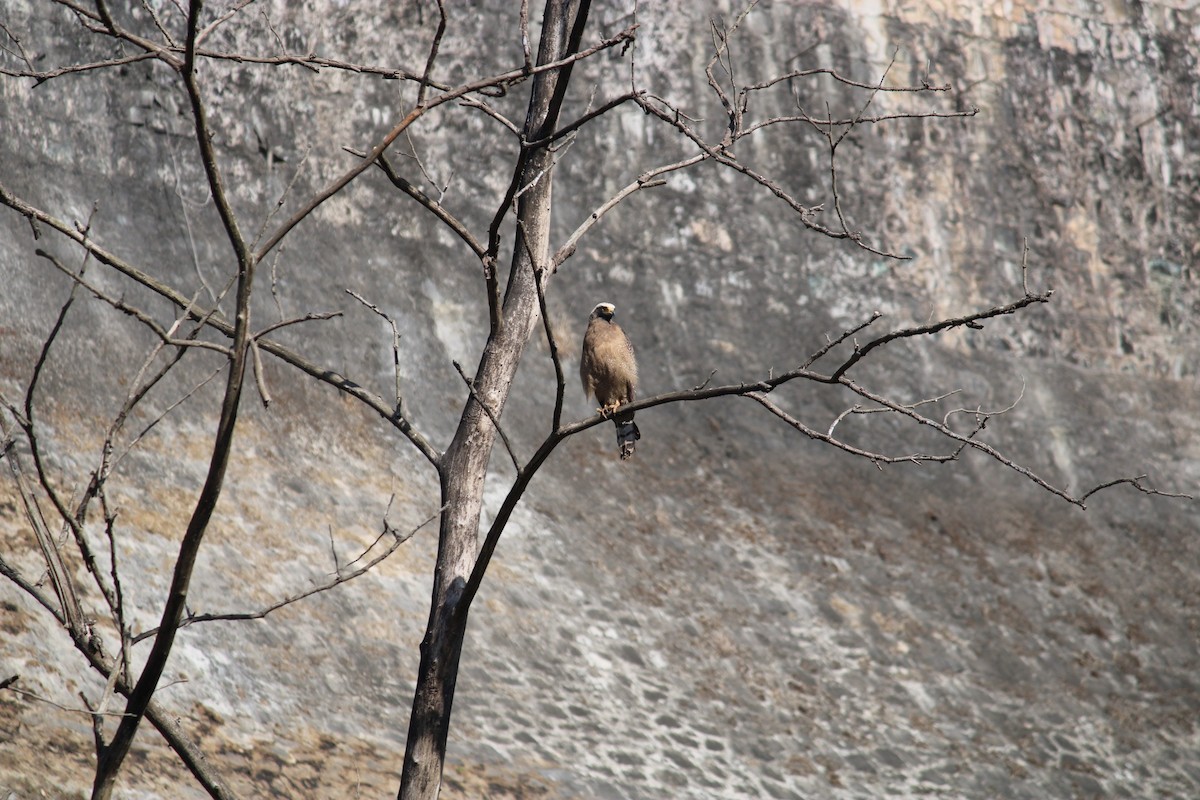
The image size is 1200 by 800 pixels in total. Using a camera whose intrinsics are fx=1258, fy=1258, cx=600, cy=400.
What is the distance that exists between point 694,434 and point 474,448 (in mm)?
7689

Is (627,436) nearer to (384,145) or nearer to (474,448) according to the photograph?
(474,448)

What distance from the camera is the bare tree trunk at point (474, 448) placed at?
15.2ft

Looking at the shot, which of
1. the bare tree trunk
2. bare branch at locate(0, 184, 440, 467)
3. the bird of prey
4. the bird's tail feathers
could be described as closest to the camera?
bare branch at locate(0, 184, 440, 467)

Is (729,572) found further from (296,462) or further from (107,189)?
(107,189)

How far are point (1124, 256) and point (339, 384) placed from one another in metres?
12.6

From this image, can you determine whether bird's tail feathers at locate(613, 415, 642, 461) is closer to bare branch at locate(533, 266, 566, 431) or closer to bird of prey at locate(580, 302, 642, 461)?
bird of prey at locate(580, 302, 642, 461)

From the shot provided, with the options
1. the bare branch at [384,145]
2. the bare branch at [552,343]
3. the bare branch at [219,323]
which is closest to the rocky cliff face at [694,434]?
the bare branch at [219,323]

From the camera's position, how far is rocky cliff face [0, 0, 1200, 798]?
8.69m

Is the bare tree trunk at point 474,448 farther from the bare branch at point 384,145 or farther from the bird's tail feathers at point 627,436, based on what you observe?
the bird's tail feathers at point 627,436

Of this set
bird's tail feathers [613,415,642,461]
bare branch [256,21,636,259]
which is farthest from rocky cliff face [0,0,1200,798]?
bare branch [256,21,636,259]

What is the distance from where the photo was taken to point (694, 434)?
12562mm

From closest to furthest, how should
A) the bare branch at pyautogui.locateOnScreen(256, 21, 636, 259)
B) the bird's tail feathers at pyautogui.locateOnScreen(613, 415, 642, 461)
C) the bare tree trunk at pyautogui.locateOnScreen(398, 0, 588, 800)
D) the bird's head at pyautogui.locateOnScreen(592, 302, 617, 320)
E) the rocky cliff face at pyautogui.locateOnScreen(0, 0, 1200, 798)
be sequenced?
the bare branch at pyautogui.locateOnScreen(256, 21, 636, 259) < the bare tree trunk at pyautogui.locateOnScreen(398, 0, 588, 800) < the bird's tail feathers at pyautogui.locateOnScreen(613, 415, 642, 461) < the bird's head at pyautogui.locateOnScreen(592, 302, 617, 320) < the rocky cliff face at pyautogui.locateOnScreen(0, 0, 1200, 798)

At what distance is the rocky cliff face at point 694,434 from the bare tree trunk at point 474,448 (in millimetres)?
2465

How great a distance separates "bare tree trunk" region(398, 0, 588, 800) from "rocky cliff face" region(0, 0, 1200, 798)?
2.46 m
